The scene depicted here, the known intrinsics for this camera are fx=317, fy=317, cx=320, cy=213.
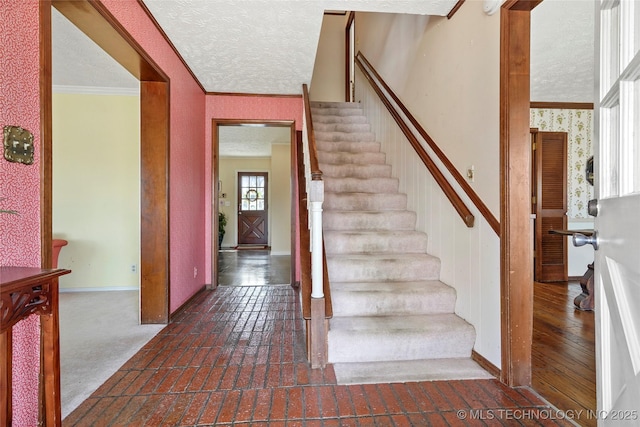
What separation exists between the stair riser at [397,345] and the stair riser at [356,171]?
198 cm

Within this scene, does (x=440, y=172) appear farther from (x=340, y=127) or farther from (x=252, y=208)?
(x=252, y=208)

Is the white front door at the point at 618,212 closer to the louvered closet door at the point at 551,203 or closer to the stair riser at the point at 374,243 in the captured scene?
the stair riser at the point at 374,243

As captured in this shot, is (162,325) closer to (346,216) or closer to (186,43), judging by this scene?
(346,216)

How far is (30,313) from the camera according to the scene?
1.06 m

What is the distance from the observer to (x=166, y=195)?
111 inches

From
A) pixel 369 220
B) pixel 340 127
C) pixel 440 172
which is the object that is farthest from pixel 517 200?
pixel 340 127

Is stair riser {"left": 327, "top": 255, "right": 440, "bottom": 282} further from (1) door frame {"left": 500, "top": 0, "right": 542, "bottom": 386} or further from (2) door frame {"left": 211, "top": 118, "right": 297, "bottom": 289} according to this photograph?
(2) door frame {"left": 211, "top": 118, "right": 297, "bottom": 289}

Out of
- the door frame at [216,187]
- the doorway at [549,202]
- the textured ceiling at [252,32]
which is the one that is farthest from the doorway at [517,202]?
the doorway at [549,202]

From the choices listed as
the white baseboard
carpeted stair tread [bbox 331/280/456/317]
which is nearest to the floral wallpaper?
carpeted stair tread [bbox 331/280/456/317]

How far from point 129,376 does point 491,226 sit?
2.37 meters

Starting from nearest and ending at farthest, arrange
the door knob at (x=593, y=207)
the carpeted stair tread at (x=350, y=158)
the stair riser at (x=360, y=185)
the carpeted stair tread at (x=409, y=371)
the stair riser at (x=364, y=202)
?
the door knob at (x=593, y=207), the carpeted stair tread at (x=409, y=371), the stair riser at (x=364, y=202), the stair riser at (x=360, y=185), the carpeted stair tread at (x=350, y=158)

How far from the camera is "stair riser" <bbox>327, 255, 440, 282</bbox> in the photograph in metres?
2.58

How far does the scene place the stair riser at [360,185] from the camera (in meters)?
3.45

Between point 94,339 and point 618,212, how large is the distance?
126 inches
